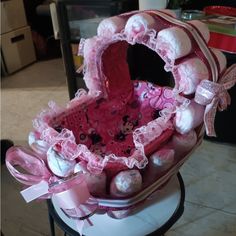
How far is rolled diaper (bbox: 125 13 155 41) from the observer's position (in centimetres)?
73

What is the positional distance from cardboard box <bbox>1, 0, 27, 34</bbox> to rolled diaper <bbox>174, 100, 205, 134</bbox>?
2053 mm

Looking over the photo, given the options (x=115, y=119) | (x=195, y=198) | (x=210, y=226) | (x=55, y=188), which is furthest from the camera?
(x=195, y=198)

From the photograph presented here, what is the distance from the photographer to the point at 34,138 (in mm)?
795

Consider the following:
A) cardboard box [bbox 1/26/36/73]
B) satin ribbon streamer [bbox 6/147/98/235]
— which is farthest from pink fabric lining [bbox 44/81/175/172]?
cardboard box [bbox 1/26/36/73]

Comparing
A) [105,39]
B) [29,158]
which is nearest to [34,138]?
[29,158]

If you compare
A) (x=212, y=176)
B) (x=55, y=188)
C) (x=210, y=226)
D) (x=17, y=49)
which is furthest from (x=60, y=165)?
(x=17, y=49)

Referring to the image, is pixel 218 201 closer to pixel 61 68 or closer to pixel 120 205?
pixel 120 205

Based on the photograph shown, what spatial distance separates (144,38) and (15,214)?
97cm

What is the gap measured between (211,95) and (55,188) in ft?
1.28

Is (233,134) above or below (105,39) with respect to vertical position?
below

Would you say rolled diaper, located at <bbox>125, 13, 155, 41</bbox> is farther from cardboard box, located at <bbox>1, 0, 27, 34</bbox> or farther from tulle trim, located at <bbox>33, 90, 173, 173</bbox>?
cardboard box, located at <bbox>1, 0, 27, 34</bbox>

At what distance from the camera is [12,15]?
2.47 m

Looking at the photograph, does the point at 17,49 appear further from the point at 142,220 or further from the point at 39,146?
the point at 142,220

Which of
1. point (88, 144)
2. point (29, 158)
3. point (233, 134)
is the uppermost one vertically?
point (29, 158)
